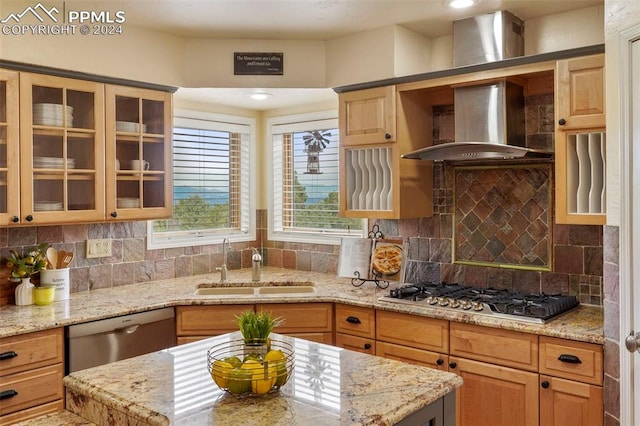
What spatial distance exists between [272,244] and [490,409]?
2331mm

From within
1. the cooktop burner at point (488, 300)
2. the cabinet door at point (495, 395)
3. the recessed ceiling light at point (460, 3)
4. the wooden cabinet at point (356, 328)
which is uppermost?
the recessed ceiling light at point (460, 3)

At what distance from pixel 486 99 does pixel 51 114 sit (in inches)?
95.5

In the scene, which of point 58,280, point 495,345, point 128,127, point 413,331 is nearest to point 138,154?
point 128,127

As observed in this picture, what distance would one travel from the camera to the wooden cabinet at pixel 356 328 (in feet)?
10.5

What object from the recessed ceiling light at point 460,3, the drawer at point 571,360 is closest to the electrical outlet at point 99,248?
the recessed ceiling light at point 460,3

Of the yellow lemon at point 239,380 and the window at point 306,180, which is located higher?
the window at point 306,180

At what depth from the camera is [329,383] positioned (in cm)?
173

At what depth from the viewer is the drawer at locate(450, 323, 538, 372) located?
2637 millimetres

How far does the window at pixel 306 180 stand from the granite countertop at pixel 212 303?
0.45 meters

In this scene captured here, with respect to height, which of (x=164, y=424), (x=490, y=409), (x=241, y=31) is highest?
(x=241, y=31)

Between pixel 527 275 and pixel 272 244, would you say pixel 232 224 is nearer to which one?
pixel 272 244

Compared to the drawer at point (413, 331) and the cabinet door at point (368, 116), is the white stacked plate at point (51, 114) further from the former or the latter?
the drawer at point (413, 331)

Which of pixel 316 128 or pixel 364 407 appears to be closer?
pixel 364 407

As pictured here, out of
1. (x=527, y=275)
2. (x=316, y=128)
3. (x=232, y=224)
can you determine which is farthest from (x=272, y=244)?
(x=527, y=275)
